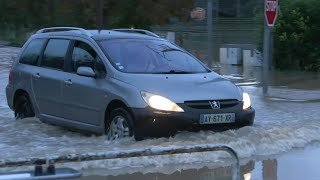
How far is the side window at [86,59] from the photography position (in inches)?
356

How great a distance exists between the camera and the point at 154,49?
950cm

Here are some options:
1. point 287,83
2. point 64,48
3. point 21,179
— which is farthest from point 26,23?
point 21,179

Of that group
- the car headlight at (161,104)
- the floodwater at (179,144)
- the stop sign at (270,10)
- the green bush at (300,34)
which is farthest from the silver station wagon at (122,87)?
the green bush at (300,34)

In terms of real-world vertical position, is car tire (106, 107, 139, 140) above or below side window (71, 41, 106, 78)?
below

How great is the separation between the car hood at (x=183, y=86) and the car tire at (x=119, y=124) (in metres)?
0.38

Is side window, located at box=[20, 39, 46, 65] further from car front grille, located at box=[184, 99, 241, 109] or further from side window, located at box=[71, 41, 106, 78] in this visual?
car front grille, located at box=[184, 99, 241, 109]

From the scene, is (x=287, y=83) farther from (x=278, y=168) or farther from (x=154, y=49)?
(x=278, y=168)

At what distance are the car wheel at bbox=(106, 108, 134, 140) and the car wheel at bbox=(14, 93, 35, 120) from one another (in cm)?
229

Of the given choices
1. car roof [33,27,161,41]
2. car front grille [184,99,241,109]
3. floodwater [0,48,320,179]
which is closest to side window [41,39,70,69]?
car roof [33,27,161,41]

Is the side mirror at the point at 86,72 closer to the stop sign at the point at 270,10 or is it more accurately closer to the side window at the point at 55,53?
the side window at the point at 55,53

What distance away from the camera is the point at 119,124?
8.47 meters

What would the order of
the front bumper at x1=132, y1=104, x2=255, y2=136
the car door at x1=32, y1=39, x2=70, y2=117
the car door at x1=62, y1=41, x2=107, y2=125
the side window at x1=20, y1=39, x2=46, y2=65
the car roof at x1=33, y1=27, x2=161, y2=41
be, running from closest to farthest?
1. the front bumper at x1=132, y1=104, x2=255, y2=136
2. the car door at x1=62, y1=41, x2=107, y2=125
3. the car roof at x1=33, y1=27, x2=161, y2=41
4. the car door at x1=32, y1=39, x2=70, y2=117
5. the side window at x1=20, y1=39, x2=46, y2=65

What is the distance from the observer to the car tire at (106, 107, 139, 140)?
8.29 meters

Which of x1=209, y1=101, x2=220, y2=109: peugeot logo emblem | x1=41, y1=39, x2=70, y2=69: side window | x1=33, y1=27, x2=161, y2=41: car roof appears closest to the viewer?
x1=209, y1=101, x2=220, y2=109: peugeot logo emblem
